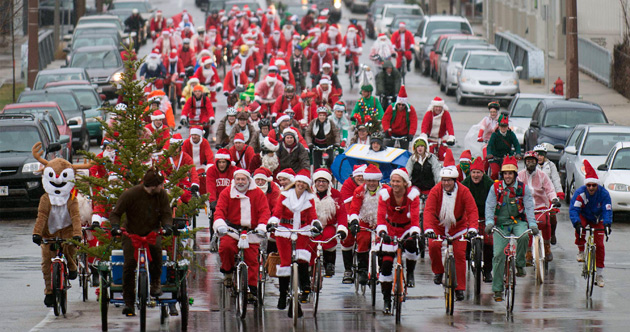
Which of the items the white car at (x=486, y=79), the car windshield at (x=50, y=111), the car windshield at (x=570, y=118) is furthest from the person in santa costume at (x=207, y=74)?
the car windshield at (x=570, y=118)

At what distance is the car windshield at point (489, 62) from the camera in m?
39.6

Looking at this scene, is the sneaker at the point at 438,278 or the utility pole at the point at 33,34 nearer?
the sneaker at the point at 438,278

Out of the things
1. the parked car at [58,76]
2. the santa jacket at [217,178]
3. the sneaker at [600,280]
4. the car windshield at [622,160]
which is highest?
the santa jacket at [217,178]

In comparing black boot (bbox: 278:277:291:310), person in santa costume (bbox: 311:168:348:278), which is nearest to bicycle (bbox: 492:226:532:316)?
person in santa costume (bbox: 311:168:348:278)

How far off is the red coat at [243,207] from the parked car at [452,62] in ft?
85.4

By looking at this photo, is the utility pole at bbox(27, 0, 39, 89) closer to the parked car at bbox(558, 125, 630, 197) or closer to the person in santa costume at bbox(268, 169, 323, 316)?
the parked car at bbox(558, 125, 630, 197)

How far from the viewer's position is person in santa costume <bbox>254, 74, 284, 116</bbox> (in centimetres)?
2995

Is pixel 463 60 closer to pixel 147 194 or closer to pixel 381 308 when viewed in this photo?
pixel 381 308

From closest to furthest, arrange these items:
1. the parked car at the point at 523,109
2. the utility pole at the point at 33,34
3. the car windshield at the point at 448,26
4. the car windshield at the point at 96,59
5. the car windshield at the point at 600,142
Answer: the car windshield at the point at 600,142 → the parked car at the point at 523,109 → the utility pole at the point at 33,34 → the car windshield at the point at 96,59 → the car windshield at the point at 448,26

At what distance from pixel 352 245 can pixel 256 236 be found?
2160 mm

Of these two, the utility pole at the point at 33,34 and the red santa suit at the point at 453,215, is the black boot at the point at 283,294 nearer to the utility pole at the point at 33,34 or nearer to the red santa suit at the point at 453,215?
the red santa suit at the point at 453,215

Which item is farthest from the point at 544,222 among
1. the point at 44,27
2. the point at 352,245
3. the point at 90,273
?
the point at 44,27

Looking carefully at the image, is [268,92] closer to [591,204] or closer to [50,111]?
[50,111]

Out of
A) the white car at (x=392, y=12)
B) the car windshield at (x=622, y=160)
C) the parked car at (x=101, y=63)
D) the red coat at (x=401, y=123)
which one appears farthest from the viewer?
the white car at (x=392, y=12)
